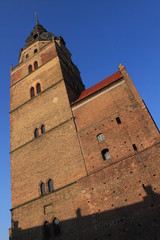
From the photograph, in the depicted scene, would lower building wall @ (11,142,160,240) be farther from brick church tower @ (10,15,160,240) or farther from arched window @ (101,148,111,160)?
arched window @ (101,148,111,160)

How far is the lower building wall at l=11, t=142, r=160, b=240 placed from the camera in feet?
31.6

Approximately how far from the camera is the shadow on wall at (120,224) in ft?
30.5

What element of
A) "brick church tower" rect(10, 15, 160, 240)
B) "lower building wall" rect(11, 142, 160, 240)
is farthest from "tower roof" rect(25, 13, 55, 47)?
"lower building wall" rect(11, 142, 160, 240)

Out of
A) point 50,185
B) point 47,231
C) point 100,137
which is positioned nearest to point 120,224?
point 47,231

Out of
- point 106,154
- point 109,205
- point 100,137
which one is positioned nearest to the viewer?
point 109,205

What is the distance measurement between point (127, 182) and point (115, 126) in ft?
11.2

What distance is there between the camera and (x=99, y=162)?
1223 centimetres

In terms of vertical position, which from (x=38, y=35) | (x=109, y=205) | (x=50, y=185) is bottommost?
(x=109, y=205)

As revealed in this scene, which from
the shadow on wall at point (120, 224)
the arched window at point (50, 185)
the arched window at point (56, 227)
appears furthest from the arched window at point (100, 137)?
the arched window at point (56, 227)

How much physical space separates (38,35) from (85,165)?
755 inches

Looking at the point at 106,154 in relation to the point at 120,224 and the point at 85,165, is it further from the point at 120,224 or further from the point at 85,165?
the point at 120,224

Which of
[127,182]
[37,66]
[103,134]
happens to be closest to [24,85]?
[37,66]

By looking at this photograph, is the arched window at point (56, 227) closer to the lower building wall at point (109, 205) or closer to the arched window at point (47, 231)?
the lower building wall at point (109, 205)

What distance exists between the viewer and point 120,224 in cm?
998
